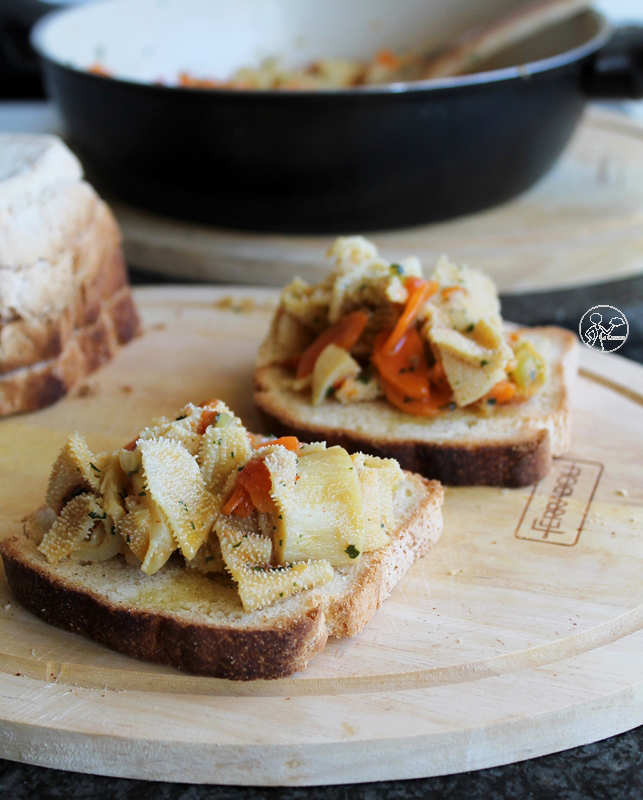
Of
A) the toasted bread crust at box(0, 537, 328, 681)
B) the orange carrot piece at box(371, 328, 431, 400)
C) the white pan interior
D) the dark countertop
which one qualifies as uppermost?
the white pan interior

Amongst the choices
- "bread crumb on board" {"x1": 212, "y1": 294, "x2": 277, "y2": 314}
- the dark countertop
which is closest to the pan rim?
"bread crumb on board" {"x1": 212, "y1": 294, "x2": 277, "y2": 314}

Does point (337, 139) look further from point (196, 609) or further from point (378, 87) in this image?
point (196, 609)

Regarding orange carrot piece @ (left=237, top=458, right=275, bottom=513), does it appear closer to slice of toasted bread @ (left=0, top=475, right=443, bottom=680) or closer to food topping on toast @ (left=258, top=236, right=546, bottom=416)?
slice of toasted bread @ (left=0, top=475, right=443, bottom=680)

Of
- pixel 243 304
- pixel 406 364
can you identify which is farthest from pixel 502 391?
pixel 243 304

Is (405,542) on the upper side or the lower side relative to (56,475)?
lower

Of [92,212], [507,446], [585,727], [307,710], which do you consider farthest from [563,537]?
[92,212]

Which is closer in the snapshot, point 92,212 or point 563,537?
point 563,537

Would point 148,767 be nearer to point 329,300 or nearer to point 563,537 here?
point 563,537
